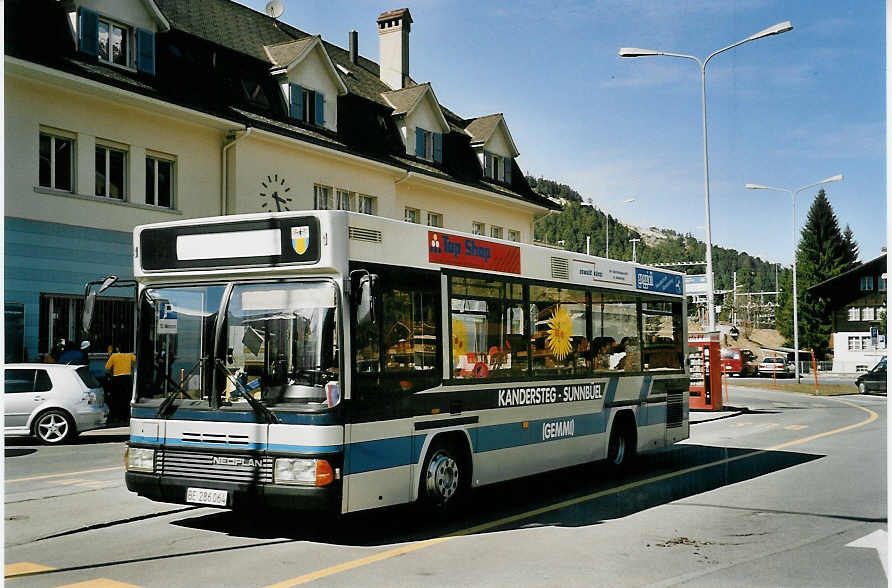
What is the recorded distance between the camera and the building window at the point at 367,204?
1166 inches

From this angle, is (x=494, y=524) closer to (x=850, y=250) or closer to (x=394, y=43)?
(x=394, y=43)

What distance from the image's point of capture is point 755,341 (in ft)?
388

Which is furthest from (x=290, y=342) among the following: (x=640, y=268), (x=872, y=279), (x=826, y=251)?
(x=826, y=251)

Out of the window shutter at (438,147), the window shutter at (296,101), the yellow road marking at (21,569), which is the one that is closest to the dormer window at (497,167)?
the window shutter at (438,147)

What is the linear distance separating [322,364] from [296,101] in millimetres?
21283

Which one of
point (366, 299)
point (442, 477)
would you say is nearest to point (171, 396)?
point (366, 299)

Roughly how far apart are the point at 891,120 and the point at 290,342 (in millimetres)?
4843

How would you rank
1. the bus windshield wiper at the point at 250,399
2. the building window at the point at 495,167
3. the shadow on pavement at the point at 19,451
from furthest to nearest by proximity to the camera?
the building window at the point at 495,167
the shadow on pavement at the point at 19,451
the bus windshield wiper at the point at 250,399

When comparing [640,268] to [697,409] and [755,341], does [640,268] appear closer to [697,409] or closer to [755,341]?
[697,409]

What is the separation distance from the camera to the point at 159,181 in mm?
23656

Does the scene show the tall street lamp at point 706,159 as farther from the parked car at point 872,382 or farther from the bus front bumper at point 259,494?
the bus front bumper at point 259,494

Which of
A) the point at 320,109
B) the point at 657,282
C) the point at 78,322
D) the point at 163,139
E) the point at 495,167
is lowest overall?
the point at 78,322

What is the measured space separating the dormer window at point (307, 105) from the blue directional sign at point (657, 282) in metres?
15.8

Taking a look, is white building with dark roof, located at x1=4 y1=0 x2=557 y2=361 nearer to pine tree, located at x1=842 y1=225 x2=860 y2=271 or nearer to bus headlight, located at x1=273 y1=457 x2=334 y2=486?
bus headlight, located at x1=273 y1=457 x2=334 y2=486
